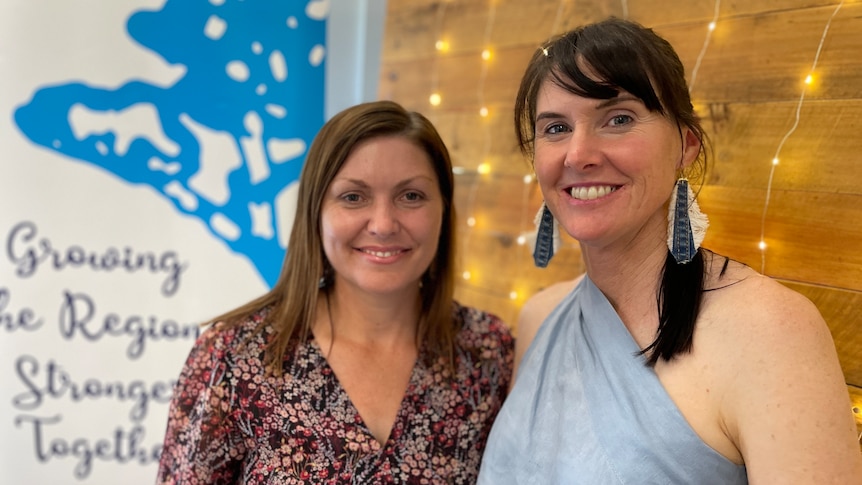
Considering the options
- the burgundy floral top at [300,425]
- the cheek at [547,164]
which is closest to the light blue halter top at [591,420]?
the burgundy floral top at [300,425]

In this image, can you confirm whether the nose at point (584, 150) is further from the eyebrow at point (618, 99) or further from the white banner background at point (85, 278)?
the white banner background at point (85, 278)

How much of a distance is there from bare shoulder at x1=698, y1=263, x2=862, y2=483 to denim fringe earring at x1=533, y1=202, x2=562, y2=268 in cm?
41

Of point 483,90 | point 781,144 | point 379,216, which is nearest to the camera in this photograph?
point 781,144

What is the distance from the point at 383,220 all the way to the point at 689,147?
0.62 meters

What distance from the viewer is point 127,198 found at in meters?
2.24

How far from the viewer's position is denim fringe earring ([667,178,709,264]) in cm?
113

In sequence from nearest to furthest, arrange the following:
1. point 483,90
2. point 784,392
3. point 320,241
A: point 784,392 < point 320,241 < point 483,90

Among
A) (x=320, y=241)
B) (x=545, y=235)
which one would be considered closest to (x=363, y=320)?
(x=320, y=241)

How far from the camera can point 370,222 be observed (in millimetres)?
1492

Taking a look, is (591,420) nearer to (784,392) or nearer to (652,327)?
(652,327)

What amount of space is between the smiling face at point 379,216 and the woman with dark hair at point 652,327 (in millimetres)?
317

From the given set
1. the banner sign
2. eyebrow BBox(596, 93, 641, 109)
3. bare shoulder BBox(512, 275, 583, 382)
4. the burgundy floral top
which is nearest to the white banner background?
the banner sign

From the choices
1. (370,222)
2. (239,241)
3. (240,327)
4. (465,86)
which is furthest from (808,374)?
(239,241)

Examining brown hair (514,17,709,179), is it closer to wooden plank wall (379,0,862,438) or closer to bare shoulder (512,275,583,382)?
wooden plank wall (379,0,862,438)
